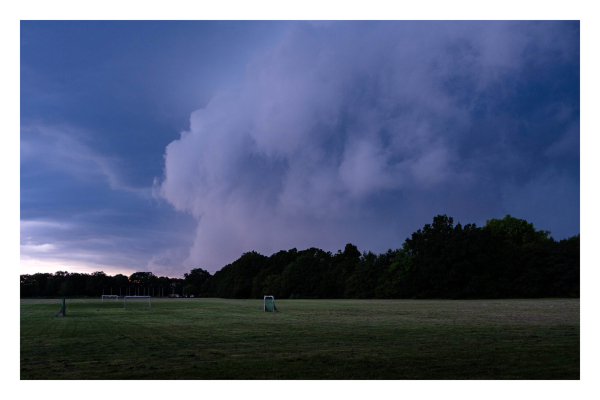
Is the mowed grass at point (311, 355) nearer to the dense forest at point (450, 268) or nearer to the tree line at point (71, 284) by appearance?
the dense forest at point (450, 268)

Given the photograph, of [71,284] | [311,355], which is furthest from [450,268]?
[71,284]

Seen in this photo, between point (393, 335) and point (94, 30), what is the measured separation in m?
15.0

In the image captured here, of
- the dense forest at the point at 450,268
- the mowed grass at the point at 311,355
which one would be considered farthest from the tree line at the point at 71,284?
the mowed grass at the point at 311,355

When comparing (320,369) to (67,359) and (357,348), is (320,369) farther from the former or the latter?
(67,359)

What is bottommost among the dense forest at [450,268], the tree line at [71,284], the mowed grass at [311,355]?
the tree line at [71,284]

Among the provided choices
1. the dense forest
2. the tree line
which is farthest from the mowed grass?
the tree line

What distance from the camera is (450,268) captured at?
7475 cm

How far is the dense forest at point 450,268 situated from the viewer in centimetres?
7006

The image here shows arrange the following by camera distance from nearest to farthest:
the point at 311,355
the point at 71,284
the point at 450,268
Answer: the point at 311,355 → the point at 450,268 → the point at 71,284

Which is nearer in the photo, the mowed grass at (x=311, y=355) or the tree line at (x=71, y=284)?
A: the mowed grass at (x=311, y=355)

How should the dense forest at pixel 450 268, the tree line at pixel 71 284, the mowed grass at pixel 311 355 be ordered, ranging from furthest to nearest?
the tree line at pixel 71 284 < the dense forest at pixel 450 268 < the mowed grass at pixel 311 355

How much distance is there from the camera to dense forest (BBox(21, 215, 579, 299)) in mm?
70062

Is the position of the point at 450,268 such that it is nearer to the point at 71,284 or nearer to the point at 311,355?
the point at 311,355

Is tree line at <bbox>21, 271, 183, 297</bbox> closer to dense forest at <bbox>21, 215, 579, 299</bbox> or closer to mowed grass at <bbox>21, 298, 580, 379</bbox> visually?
dense forest at <bbox>21, 215, 579, 299</bbox>
